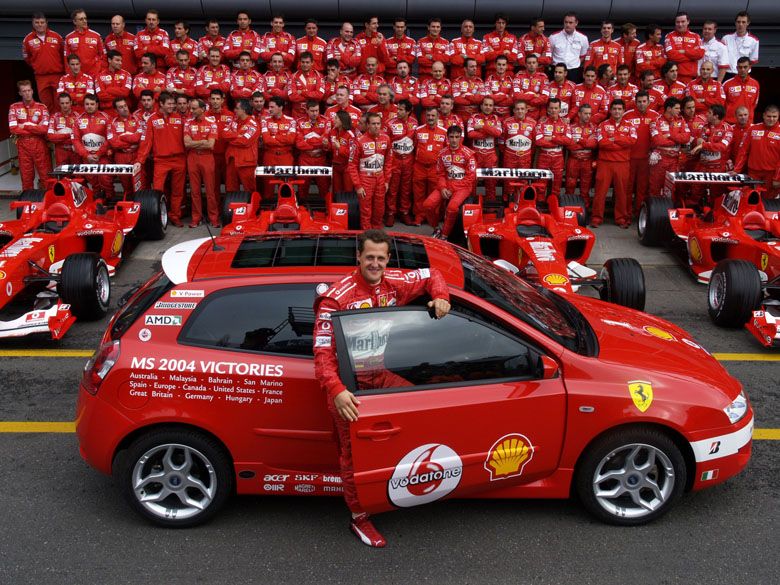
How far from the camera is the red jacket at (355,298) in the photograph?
160 inches

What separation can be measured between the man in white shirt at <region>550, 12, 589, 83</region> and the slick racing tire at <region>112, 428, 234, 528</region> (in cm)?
1097

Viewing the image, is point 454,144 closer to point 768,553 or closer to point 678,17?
point 678,17

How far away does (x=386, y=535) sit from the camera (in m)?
4.59

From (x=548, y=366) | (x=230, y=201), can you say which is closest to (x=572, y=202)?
(x=230, y=201)

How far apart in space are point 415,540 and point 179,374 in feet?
5.41

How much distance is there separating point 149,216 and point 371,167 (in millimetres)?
3094

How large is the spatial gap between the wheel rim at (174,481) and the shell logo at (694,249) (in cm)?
702

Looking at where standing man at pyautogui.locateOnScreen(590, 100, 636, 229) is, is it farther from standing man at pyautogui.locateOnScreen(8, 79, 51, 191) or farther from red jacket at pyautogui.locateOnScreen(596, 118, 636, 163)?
standing man at pyautogui.locateOnScreen(8, 79, 51, 191)

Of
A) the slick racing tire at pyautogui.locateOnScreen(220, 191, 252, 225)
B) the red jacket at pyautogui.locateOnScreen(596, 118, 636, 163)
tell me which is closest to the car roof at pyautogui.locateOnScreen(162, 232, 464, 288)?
the slick racing tire at pyautogui.locateOnScreen(220, 191, 252, 225)

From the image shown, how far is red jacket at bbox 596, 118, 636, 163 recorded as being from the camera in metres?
11.5

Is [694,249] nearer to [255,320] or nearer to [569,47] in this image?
[569,47]

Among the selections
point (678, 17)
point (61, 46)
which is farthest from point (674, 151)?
point (61, 46)

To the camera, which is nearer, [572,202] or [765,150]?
[572,202]

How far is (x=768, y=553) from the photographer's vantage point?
14.5ft
